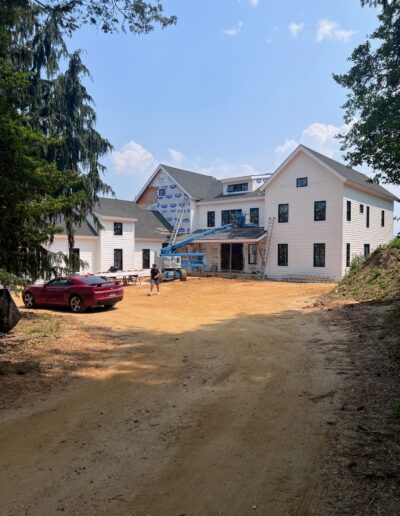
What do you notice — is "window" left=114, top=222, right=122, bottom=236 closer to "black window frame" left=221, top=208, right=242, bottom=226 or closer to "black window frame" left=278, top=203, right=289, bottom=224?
"black window frame" left=221, top=208, right=242, bottom=226

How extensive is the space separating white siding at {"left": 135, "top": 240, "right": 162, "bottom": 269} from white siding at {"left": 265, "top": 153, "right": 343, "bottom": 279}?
10.8 metres

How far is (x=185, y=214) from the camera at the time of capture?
38531 millimetres

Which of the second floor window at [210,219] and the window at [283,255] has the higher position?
the second floor window at [210,219]

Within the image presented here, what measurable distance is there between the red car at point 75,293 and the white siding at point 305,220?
696 inches

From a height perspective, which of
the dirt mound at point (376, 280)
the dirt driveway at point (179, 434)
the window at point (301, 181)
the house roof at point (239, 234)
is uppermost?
the window at point (301, 181)

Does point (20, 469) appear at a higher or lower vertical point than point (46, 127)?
lower

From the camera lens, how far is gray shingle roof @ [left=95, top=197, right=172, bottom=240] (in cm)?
3337

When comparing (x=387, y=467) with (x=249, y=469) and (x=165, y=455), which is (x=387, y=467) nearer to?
(x=249, y=469)

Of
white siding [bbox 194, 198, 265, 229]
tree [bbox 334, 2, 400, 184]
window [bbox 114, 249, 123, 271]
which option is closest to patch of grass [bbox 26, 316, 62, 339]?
tree [bbox 334, 2, 400, 184]

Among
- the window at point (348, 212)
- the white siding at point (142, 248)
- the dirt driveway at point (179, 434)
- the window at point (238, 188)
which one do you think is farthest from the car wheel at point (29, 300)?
the window at point (238, 188)

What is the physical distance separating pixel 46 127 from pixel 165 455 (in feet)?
52.2

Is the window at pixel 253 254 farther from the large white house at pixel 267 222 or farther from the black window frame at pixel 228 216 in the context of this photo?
the black window frame at pixel 228 216

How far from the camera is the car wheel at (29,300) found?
55.2 ft

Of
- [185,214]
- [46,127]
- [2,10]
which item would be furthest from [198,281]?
[2,10]
